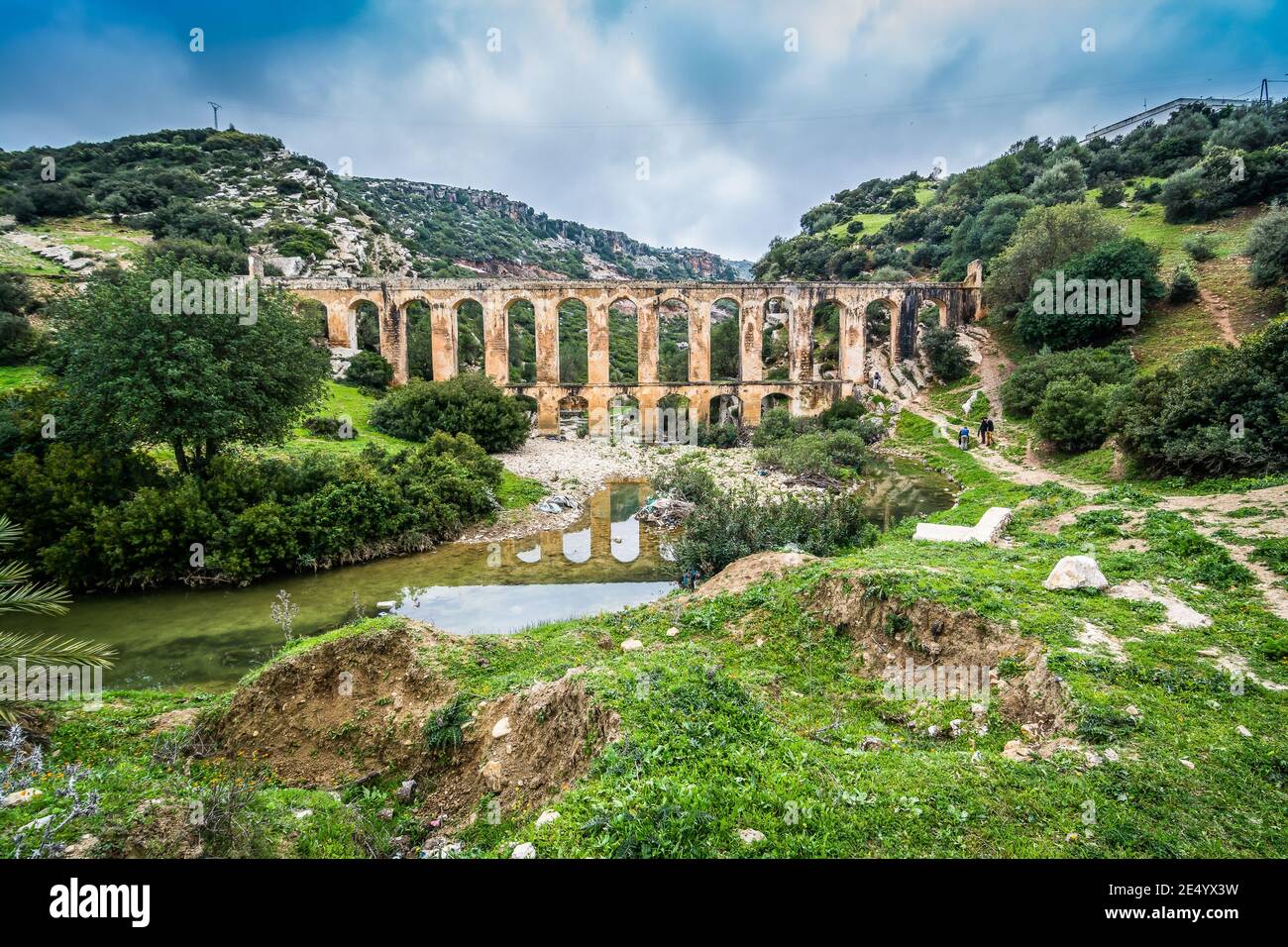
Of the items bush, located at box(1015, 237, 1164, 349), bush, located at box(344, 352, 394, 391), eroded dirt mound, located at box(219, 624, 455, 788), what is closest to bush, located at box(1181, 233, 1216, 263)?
bush, located at box(1015, 237, 1164, 349)

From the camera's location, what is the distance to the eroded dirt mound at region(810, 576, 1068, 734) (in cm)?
525

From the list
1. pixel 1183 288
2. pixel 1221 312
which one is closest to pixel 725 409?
pixel 1183 288

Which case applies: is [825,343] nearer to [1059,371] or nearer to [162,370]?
[1059,371]

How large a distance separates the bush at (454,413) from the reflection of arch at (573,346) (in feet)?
35.6

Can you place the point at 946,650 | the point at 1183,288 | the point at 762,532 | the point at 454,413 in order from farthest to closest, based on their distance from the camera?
the point at 1183,288 < the point at 454,413 < the point at 762,532 < the point at 946,650

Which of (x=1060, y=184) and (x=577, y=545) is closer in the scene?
(x=577, y=545)

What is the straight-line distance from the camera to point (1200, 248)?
2692 centimetres

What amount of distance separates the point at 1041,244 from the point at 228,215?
5659 centimetres

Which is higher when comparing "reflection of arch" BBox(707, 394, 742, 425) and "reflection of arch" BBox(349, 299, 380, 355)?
"reflection of arch" BBox(349, 299, 380, 355)

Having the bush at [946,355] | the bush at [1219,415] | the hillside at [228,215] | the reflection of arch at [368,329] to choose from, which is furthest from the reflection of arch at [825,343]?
the hillside at [228,215]

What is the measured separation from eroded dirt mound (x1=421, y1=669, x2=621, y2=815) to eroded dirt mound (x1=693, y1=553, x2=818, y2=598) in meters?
3.45

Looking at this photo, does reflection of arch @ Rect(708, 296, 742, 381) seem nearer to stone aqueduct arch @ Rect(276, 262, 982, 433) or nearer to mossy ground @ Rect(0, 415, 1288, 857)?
stone aqueduct arch @ Rect(276, 262, 982, 433)

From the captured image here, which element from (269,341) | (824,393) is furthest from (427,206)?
(269,341)

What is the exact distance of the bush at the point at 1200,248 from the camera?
2694 centimetres
